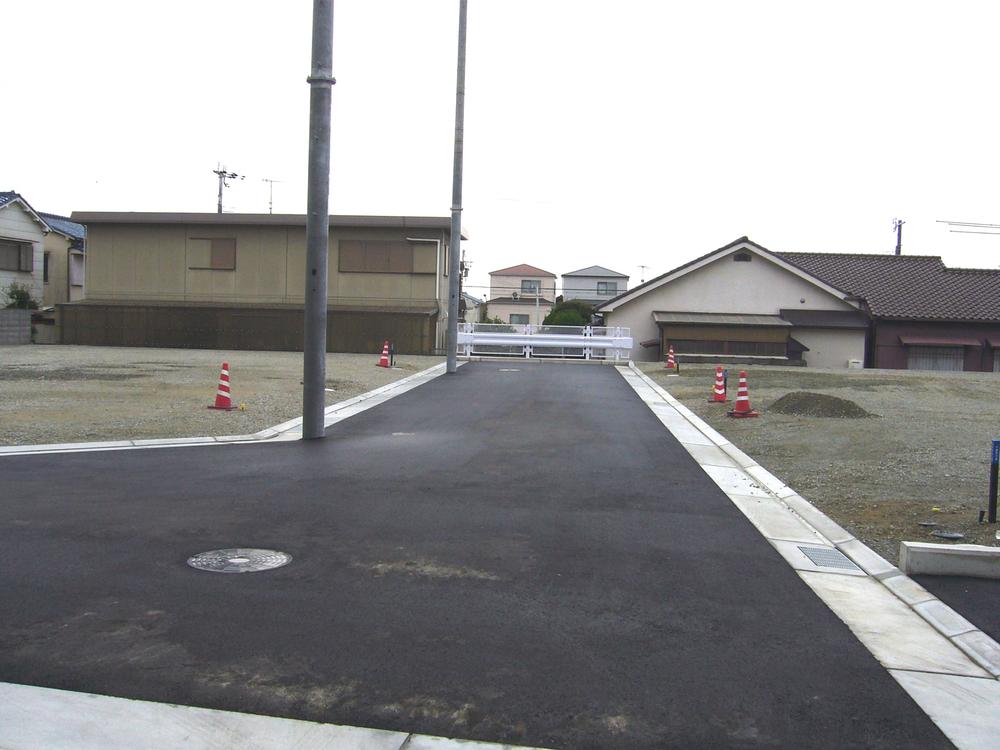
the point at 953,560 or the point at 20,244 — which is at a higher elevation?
the point at 20,244

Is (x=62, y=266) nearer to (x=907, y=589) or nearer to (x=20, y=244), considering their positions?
(x=20, y=244)

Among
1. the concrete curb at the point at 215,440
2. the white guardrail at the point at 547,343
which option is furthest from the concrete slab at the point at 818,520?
the white guardrail at the point at 547,343

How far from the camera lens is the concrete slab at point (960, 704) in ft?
12.8

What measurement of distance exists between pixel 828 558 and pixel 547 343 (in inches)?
1048

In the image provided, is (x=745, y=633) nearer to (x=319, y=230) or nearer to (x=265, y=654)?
(x=265, y=654)

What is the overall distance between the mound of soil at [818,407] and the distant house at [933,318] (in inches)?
1015

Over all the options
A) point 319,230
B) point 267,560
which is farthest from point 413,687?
point 319,230

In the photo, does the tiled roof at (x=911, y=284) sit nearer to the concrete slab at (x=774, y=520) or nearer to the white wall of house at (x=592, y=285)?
the concrete slab at (x=774, y=520)

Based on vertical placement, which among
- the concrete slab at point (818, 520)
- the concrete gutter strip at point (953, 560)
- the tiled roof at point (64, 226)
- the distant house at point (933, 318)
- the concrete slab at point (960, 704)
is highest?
Result: the tiled roof at point (64, 226)

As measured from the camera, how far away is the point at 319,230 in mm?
12297

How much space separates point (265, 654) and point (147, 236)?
37.0 m

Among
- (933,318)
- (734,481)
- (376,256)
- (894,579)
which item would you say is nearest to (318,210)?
(734,481)

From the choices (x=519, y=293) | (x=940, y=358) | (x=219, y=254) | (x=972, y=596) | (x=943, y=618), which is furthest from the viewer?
(x=519, y=293)

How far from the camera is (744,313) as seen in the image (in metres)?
41.6
